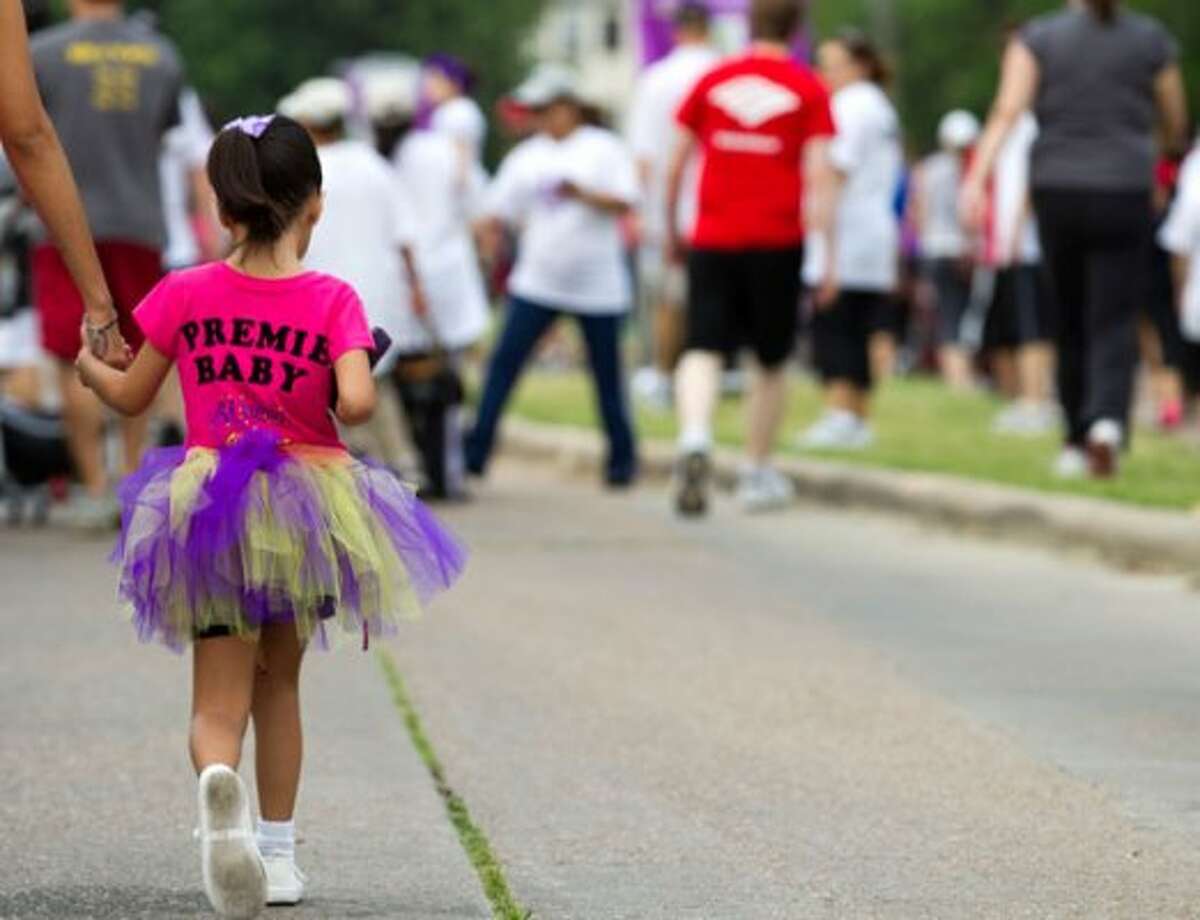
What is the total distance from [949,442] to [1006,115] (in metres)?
3.54

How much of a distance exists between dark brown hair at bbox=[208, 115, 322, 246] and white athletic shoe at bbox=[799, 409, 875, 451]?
10.9 m

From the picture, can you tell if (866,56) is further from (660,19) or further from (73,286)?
(73,286)

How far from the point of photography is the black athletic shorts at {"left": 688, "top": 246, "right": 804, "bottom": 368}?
13672 mm

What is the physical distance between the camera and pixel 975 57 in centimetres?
7475

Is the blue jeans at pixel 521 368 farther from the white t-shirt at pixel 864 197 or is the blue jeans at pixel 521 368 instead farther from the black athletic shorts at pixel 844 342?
the white t-shirt at pixel 864 197

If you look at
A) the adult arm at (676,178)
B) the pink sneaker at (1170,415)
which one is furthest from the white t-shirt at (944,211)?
the adult arm at (676,178)

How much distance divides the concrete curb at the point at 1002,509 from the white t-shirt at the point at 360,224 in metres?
2.00

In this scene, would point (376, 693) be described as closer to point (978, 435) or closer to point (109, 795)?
point (109, 795)

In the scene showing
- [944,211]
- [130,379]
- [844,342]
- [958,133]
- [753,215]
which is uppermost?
[130,379]

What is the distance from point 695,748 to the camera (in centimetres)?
730

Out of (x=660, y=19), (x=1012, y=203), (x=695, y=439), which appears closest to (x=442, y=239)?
(x=695, y=439)

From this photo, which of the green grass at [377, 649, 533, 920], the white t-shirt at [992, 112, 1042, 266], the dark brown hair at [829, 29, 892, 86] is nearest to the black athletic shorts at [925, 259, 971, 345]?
the white t-shirt at [992, 112, 1042, 266]

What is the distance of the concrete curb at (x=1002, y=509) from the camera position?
11211 mm

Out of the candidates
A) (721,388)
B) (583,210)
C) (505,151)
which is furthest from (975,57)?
(583,210)
